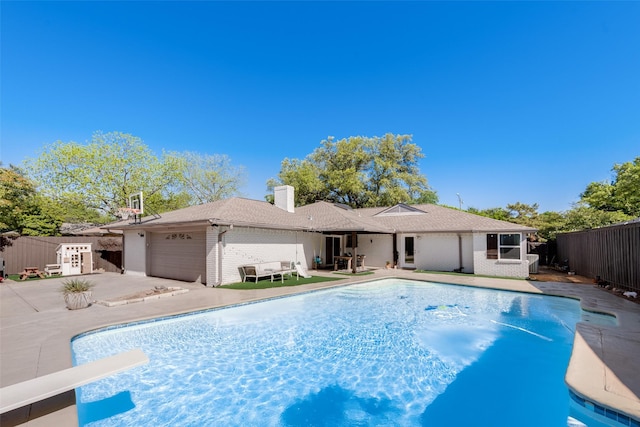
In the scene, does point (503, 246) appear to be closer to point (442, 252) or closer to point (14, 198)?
point (442, 252)

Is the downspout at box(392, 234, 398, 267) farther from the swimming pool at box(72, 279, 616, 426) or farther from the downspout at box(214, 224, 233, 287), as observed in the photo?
the downspout at box(214, 224, 233, 287)

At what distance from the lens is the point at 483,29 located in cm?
1351

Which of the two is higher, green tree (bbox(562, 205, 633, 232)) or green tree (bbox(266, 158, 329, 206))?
green tree (bbox(266, 158, 329, 206))

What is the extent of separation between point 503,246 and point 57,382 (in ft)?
61.4

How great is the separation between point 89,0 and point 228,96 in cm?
944

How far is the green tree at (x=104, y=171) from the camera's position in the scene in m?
27.9

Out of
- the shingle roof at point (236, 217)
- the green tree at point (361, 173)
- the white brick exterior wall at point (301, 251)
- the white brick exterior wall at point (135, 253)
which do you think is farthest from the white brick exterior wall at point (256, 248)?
the green tree at point (361, 173)

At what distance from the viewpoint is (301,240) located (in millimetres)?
18109

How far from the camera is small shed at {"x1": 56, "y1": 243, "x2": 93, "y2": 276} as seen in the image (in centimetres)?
1722

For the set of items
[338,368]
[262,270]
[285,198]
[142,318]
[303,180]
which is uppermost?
[303,180]

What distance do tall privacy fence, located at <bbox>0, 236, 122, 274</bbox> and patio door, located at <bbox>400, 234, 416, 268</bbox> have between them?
19031 millimetres

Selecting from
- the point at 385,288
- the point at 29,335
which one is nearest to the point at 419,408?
the point at 29,335

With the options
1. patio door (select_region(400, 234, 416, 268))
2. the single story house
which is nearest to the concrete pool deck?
the single story house

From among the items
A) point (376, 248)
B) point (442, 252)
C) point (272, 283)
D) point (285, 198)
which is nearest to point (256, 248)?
point (272, 283)
